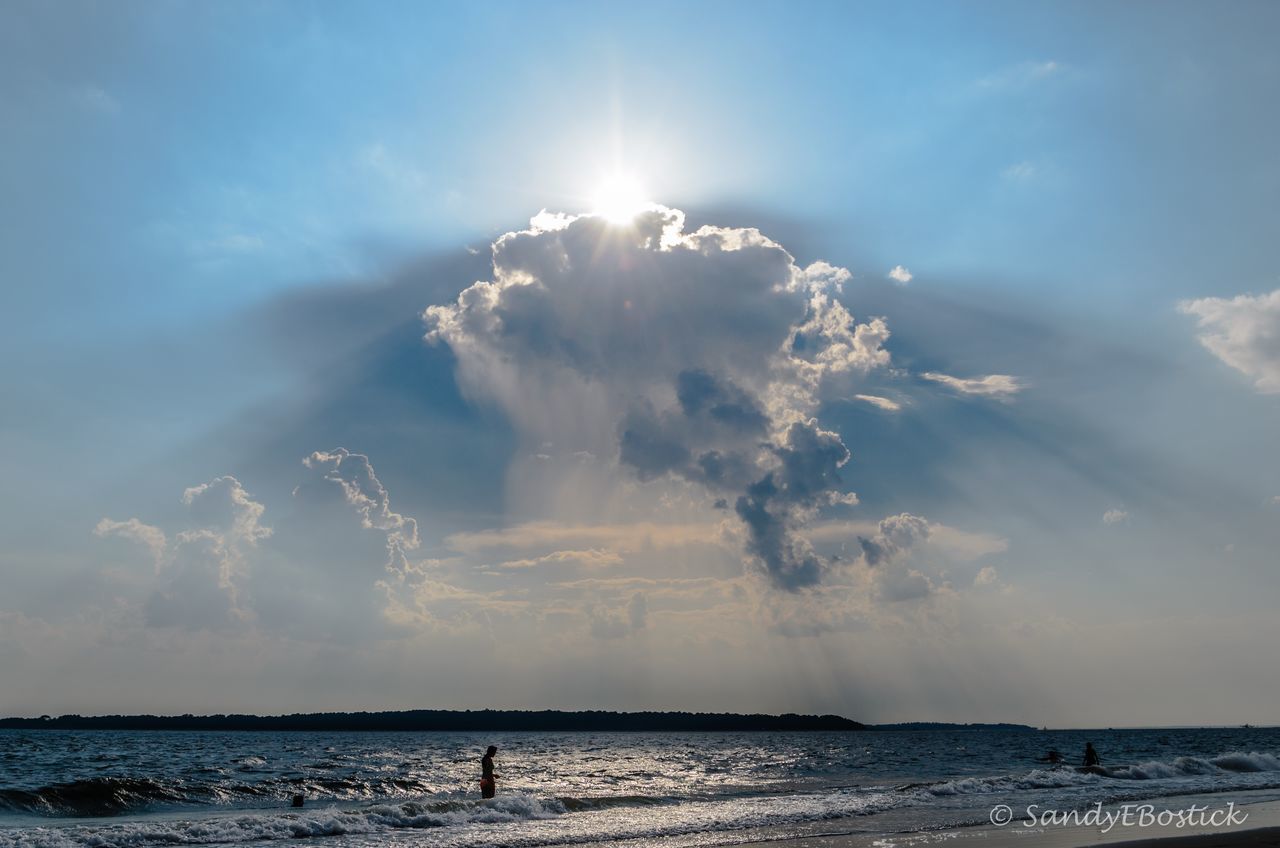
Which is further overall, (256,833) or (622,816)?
(622,816)

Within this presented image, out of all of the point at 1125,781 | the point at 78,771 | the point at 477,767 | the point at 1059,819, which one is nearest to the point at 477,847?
the point at 1059,819

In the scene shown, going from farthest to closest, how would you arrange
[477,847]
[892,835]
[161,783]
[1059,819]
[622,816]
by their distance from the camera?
[161,783], [622,816], [1059,819], [892,835], [477,847]

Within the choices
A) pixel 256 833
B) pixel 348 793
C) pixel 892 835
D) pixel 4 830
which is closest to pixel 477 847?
pixel 256 833

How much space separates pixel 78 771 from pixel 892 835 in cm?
5592

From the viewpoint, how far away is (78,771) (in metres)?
60.9

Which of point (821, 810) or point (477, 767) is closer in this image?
point (821, 810)

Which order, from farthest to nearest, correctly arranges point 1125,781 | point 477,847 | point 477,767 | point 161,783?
point 477,767 < point 1125,781 < point 161,783 < point 477,847

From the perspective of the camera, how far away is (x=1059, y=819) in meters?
33.1

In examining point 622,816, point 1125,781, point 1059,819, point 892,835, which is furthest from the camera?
point 1125,781

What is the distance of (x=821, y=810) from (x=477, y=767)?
1864 inches

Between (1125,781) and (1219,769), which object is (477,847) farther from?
(1219,769)

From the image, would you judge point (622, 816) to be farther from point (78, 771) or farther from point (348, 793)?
point (78, 771)

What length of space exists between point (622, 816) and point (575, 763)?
49934 millimetres

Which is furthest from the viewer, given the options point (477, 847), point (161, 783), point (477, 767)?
point (477, 767)
